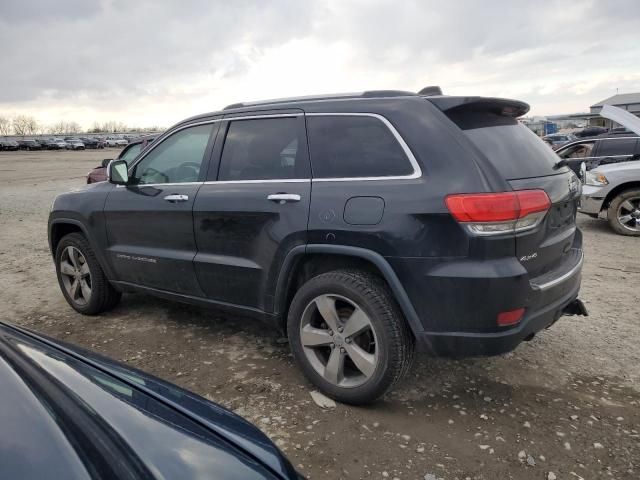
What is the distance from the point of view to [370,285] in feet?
9.53

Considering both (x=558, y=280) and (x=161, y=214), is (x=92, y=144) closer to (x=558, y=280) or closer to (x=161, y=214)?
(x=161, y=214)

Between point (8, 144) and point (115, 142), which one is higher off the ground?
point (115, 142)

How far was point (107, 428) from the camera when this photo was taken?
1453 millimetres

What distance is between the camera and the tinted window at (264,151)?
332 cm

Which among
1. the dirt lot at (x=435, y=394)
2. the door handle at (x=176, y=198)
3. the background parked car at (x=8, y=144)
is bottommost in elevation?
Answer: the dirt lot at (x=435, y=394)

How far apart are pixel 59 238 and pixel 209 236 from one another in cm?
225

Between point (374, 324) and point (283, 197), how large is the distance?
98 cm

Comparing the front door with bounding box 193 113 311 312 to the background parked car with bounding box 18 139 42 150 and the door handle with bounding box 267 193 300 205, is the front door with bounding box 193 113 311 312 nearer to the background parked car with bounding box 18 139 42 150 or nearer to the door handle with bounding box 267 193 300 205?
the door handle with bounding box 267 193 300 205

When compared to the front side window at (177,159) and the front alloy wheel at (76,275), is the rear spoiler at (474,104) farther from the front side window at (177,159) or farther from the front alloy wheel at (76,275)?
the front alloy wheel at (76,275)

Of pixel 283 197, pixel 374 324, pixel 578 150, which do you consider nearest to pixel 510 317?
pixel 374 324

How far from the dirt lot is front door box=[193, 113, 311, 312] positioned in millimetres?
571

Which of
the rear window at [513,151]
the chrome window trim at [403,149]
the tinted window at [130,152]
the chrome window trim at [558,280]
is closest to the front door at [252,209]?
the chrome window trim at [403,149]

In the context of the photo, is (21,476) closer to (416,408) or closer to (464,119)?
(416,408)

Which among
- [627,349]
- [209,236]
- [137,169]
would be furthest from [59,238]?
[627,349]
